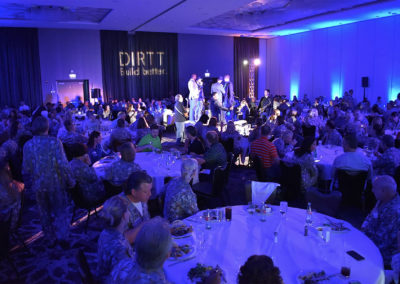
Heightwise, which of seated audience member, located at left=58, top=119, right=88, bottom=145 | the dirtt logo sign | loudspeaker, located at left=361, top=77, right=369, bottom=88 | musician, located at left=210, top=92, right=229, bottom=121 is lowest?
seated audience member, located at left=58, top=119, right=88, bottom=145

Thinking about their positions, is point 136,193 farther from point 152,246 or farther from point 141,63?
point 141,63

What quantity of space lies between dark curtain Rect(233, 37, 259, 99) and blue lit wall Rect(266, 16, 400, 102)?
110 centimetres

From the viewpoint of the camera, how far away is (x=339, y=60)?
642 inches

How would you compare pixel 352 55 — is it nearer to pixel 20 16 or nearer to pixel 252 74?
pixel 252 74

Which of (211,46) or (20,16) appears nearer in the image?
(20,16)

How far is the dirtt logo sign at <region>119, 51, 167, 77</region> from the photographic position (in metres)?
17.0

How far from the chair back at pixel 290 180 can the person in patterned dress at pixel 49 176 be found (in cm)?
304

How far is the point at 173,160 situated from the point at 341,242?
332 cm

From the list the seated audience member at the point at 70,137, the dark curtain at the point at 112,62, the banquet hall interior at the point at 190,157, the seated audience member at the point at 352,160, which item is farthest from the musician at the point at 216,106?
the seated audience member at the point at 352,160

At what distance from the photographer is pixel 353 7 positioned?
11914 millimetres

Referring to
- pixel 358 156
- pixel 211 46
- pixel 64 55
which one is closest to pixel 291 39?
pixel 211 46

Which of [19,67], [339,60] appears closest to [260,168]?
[339,60]

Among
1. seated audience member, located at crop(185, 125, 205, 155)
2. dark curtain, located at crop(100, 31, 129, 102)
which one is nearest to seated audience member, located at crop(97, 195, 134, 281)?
seated audience member, located at crop(185, 125, 205, 155)

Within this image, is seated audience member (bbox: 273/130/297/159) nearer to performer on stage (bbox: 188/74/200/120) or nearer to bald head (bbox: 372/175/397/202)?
bald head (bbox: 372/175/397/202)
